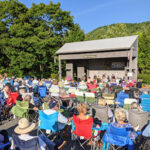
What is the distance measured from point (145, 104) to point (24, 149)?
15.3 ft

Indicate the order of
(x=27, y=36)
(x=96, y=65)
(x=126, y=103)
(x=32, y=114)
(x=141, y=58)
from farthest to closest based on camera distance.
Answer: (x=141, y=58) → (x=27, y=36) → (x=96, y=65) → (x=32, y=114) → (x=126, y=103)

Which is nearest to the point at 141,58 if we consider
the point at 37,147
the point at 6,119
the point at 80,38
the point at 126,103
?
the point at 80,38

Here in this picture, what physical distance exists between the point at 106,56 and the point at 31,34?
1093cm

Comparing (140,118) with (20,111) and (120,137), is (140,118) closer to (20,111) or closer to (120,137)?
(120,137)

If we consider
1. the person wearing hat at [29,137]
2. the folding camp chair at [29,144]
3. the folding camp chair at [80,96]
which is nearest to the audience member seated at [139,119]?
the person wearing hat at [29,137]

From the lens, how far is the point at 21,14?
19578 mm

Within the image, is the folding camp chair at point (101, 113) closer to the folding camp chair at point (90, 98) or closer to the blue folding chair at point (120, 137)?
the blue folding chair at point (120, 137)

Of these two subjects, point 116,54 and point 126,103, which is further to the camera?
point 116,54

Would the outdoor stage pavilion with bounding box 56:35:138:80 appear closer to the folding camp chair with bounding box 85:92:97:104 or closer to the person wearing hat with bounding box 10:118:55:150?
the folding camp chair with bounding box 85:92:97:104

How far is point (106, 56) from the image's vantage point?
13195 mm

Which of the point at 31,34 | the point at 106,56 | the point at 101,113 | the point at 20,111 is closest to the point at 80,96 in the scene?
the point at 101,113

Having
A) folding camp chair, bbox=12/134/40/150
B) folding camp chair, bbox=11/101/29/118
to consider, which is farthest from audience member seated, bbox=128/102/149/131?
folding camp chair, bbox=11/101/29/118

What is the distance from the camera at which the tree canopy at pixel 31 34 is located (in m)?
18.5

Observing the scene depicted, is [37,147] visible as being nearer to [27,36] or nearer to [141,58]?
[27,36]
